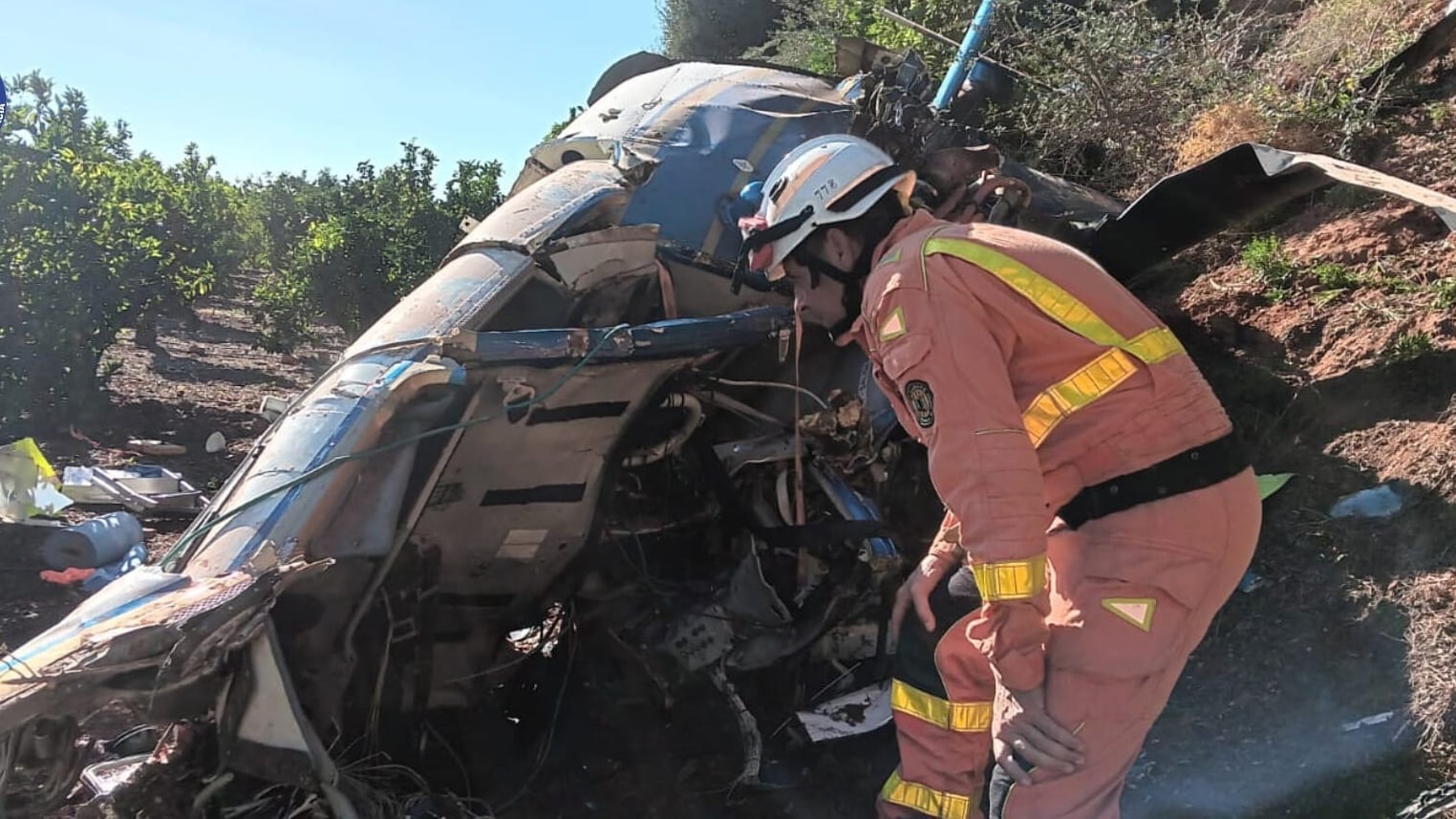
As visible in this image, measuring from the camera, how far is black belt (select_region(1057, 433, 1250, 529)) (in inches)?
82.9

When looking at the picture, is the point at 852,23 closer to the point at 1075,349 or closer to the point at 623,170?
the point at 623,170

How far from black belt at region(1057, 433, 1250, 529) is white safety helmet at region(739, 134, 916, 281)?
80 cm

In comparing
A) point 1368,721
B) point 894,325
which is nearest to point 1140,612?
point 894,325

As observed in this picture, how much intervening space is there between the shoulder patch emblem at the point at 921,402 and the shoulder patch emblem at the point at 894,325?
0.10 m

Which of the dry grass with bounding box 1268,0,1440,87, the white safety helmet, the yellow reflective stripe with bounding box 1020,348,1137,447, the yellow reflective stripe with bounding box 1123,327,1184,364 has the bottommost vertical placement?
the yellow reflective stripe with bounding box 1020,348,1137,447

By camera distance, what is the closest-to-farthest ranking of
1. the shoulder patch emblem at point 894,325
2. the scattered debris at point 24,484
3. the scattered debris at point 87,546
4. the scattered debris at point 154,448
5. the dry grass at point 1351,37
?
the shoulder patch emblem at point 894,325 → the scattered debris at point 87,546 → the dry grass at point 1351,37 → the scattered debris at point 24,484 → the scattered debris at point 154,448

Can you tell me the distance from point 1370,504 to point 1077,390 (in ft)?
7.15

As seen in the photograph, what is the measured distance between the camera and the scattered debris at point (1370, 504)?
3.57 metres

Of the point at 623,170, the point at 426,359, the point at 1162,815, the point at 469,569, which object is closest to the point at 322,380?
the point at 426,359

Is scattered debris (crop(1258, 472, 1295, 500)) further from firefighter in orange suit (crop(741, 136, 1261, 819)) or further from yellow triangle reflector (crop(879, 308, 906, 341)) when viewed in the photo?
yellow triangle reflector (crop(879, 308, 906, 341))

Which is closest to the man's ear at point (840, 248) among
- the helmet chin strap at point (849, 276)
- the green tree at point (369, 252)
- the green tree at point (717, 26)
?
the helmet chin strap at point (849, 276)

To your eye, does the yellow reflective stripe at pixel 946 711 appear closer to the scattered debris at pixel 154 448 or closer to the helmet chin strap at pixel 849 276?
the helmet chin strap at pixel 849 276

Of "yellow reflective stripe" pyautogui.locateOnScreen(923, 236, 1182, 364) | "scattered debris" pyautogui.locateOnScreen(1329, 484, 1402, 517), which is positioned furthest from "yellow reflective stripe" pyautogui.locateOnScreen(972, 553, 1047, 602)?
"scattered debris" pyautogui.locateOnScreen(1329, 484, 1402, 517)

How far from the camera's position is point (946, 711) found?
2.53 m
